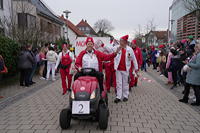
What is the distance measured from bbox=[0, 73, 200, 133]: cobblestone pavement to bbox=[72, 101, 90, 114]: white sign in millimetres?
510

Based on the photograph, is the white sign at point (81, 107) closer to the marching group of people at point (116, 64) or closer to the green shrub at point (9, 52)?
the marching group of people at point (116, 64)

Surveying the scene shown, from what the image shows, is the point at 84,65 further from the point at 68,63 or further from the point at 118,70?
the point at 68,63

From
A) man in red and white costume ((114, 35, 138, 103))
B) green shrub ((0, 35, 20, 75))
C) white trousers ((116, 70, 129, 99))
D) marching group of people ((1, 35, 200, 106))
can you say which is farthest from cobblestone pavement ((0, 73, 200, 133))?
green shrub ((0, 35, 20, 75))

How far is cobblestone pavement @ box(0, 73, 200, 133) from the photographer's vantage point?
13.6 feet

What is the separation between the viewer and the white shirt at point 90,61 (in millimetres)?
4848

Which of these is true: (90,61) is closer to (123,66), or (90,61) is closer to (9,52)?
(123,66)

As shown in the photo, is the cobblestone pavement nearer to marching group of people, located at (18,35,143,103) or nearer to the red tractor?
the red tractor

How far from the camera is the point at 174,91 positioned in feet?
26.1

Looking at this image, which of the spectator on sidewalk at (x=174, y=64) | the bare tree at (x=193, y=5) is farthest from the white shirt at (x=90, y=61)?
the bare tree at (x=193, y=5)

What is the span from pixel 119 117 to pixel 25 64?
5389 millimetres

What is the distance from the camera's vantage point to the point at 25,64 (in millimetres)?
8406

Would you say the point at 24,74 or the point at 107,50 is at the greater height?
the point at 107,50

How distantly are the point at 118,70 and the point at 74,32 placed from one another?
1709 inches

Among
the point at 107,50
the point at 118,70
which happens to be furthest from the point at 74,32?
the point at 118,70
